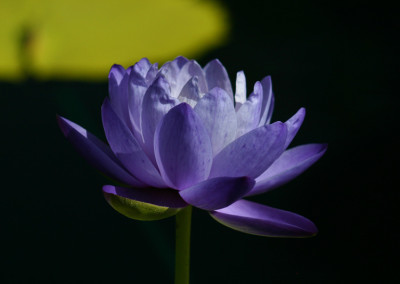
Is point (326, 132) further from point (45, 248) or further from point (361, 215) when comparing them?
point (45, 248)

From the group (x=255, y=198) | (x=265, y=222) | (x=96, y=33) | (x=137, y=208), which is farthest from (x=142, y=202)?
(x=96, y=33)

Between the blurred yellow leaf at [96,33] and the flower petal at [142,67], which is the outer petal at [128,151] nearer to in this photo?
the flower petal at [142,67]

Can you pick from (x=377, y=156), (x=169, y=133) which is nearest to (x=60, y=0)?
(x=377, y=156)

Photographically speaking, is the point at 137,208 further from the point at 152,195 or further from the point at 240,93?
the point at 240,93

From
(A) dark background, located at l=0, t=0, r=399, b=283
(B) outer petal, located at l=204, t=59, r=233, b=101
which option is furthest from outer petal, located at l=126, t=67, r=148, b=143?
(A) dark background, located at l=0, t=0, r=399, b=283

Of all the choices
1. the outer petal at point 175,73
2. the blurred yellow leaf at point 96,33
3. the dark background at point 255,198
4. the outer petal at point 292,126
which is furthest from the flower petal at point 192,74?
the blurred yellow leaf at point 96,33

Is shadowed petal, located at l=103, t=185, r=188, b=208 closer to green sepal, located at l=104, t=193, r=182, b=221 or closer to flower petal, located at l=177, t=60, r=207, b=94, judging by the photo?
green sepal, located at l=104, t=193, r=182, b=221
